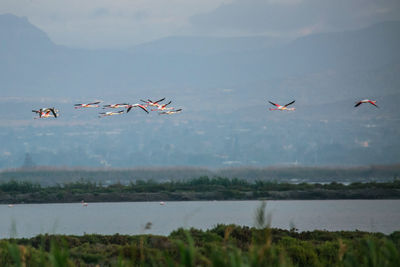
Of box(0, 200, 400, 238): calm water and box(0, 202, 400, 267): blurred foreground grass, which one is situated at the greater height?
box(0, 200, 400, 238): calm water

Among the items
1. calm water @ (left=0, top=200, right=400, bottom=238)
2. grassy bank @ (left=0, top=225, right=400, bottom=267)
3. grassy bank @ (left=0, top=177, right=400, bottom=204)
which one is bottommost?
grassy bank @ (left=0, top=225, right=400, bottom=267)

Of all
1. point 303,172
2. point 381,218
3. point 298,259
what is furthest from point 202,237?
point 303,172

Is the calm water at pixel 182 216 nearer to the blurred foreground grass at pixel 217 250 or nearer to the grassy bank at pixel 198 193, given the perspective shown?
the grassy bank at pixel 198 193

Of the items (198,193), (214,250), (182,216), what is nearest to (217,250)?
(214,250)

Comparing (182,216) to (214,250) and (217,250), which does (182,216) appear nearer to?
(217,250)

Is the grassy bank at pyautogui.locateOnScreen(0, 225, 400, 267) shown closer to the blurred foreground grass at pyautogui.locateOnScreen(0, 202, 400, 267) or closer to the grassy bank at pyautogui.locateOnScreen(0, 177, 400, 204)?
the blurred foreground grass at pyautogui.locateOnScreen(0, 202, 400, 267)

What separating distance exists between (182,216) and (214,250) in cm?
3831

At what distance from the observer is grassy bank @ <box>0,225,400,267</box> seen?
12.8 m

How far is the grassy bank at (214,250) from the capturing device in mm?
12830

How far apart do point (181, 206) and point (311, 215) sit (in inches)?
550

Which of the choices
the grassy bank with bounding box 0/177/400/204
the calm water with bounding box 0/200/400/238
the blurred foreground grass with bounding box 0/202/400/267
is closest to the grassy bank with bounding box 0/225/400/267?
the blurred foreground grass with bounding box 0/202/400/267

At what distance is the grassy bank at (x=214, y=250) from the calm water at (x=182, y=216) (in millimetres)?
11026

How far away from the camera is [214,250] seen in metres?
13.0

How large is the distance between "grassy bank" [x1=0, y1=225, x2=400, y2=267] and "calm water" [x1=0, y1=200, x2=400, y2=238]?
11.0 metres
